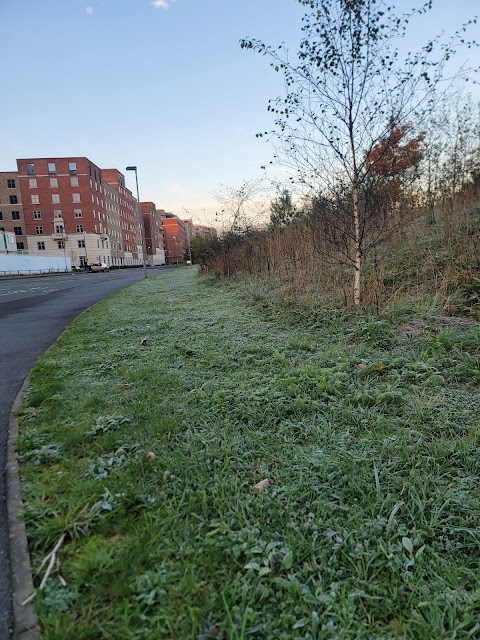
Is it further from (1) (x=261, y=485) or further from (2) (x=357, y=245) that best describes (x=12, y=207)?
(1) (x=261, y=485)

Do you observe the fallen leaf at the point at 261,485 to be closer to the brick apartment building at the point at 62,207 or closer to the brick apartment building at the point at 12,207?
the brick apartment building at the point at 62,207

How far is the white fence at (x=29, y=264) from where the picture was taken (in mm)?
38138

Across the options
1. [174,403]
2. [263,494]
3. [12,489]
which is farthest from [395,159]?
[12,489]

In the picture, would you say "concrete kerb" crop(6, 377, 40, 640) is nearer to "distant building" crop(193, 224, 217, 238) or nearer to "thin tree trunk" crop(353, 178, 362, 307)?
"thin tree trunk" crop(353, 178, 362, 307)

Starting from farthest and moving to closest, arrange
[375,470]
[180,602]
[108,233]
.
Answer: [108,233] → [375,470] → [180,602]

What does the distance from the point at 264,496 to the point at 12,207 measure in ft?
256

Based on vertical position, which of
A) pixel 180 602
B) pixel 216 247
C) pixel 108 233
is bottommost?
pixel 180 602

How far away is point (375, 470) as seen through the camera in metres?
2.45

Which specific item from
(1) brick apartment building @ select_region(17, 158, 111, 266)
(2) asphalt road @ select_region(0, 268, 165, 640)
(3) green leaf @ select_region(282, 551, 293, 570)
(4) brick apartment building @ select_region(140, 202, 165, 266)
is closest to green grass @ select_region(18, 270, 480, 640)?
(3) green leaf @ select_region(282, 551, 293, 570)

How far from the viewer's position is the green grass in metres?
1.60

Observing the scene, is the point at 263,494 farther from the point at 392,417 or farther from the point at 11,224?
the point at 11,224

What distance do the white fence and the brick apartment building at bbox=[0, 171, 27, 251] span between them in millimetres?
20015

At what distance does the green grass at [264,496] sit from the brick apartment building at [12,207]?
73.1 meters

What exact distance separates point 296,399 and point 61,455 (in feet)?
6.37
